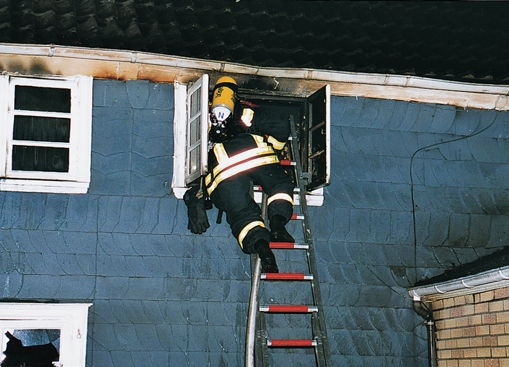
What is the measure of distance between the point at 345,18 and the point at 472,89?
158cm

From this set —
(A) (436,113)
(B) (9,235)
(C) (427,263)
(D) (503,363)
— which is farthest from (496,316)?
(B) (9,235)

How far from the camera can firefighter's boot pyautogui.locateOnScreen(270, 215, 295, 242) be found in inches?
304

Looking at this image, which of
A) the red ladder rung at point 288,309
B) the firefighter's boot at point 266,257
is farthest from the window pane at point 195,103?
the red ladder rung at point 288,309

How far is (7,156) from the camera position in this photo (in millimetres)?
8055

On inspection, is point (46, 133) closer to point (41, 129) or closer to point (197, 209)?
A: point (41, 129)

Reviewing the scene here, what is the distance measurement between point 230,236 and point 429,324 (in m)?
2.15

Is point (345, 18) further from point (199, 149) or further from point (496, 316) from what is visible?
point (496, 316)

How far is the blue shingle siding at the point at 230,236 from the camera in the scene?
7.93m

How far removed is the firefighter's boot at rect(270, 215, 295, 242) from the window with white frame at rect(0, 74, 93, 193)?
5.91 feet

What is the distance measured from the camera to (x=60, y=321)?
780cm

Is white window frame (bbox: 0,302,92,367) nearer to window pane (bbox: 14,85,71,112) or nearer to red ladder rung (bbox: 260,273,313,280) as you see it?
red ladder rung (bbox: 260,273,313,280)

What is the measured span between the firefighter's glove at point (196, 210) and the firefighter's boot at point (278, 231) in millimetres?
666

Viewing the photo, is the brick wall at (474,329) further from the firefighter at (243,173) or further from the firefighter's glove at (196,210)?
the firefighter's glove at (196,210)

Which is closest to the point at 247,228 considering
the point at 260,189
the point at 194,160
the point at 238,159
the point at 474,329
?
the point at 238,159
